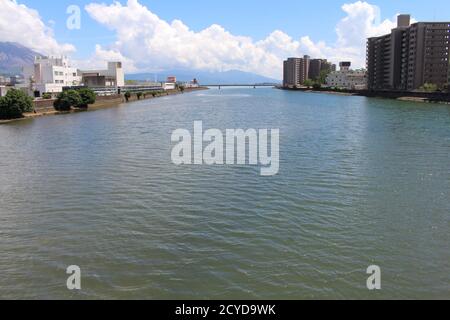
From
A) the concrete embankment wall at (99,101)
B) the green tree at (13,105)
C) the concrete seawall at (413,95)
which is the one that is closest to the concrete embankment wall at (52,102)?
the concrete embankment wall at (99,101)

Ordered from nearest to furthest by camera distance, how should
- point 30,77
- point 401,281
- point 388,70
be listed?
1. point 401,281
2. point 30,77
3. point 388,70

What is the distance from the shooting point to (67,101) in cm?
5862

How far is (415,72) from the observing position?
9238cm

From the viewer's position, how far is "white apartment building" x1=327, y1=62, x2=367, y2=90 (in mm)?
151350

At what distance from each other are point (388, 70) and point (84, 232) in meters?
107

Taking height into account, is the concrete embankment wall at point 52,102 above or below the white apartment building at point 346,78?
below

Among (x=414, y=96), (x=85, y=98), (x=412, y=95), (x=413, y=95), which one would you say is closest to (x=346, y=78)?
(x=412, y=95)

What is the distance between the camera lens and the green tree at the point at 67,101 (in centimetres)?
5816

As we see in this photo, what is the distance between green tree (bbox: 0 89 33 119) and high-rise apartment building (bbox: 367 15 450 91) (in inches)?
2975

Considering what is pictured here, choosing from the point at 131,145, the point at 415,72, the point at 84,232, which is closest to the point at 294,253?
the point at 84,232

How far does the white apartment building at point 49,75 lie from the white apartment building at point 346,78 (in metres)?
93.7

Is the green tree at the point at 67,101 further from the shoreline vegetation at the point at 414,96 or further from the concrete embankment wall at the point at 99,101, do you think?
the shoreline vegetation at the point at 414,96

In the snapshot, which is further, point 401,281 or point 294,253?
point 294,253

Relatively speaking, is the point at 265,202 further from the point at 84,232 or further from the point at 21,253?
the point at 21,253
